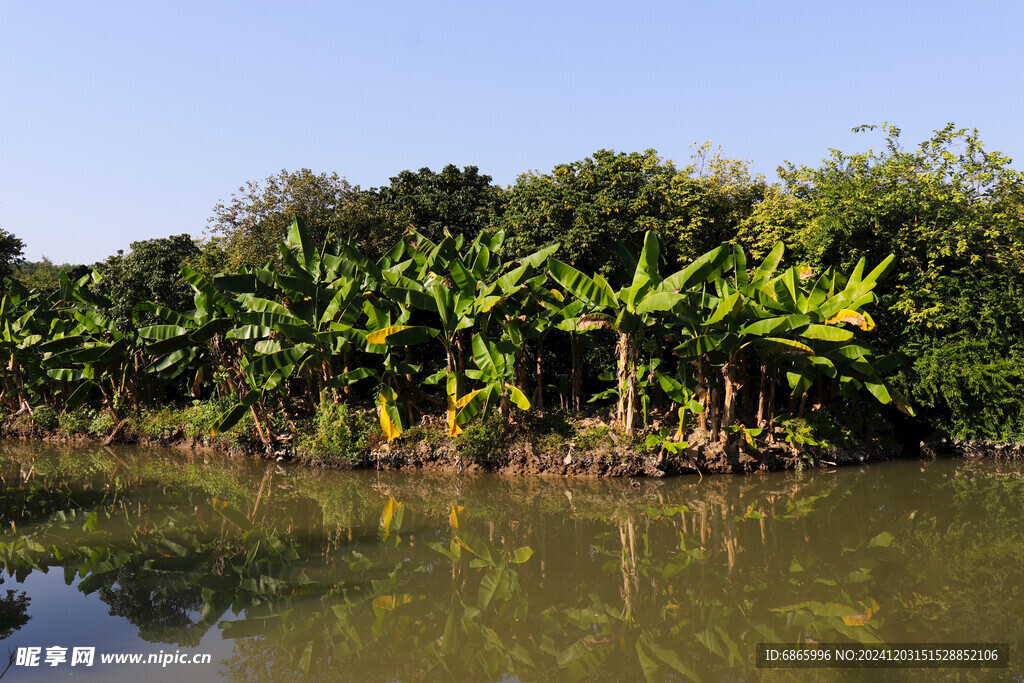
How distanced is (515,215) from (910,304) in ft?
23.8

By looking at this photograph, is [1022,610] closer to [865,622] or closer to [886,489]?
[865,622]

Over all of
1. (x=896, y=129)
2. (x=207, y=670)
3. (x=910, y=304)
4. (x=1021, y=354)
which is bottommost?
(x=207, y=670)

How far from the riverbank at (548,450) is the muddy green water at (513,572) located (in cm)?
38

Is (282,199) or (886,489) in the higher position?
(282,199)

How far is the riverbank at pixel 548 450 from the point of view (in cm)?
1062

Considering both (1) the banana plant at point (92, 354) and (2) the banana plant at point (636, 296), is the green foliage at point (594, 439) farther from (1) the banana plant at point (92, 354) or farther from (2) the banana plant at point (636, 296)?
(1) the banana plant at point (92, 354)

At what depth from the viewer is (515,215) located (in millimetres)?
14375

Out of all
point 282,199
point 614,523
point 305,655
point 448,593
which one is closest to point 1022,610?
point 614,523

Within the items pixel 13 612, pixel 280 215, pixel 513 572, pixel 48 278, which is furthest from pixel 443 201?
pixel 48 278

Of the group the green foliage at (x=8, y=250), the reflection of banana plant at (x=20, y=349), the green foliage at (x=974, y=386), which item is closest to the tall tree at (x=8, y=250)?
the green foliage at (x=8, y=250)

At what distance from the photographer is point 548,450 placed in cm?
1107

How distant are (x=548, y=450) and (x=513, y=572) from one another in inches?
163

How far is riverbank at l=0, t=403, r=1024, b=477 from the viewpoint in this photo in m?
10.6

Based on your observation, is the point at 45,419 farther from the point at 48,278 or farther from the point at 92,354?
the point at 48,278
